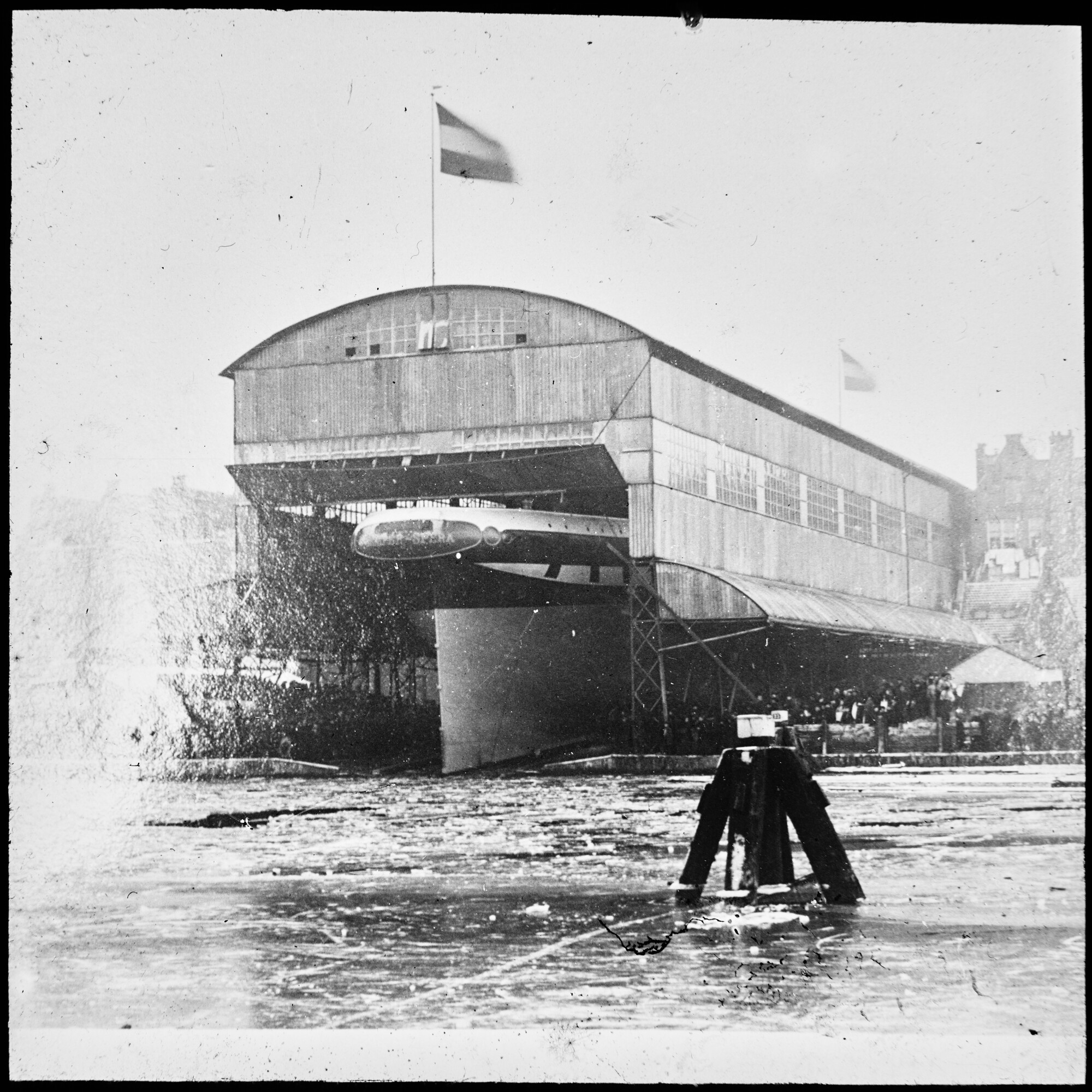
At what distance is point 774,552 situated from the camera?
23.5 ft

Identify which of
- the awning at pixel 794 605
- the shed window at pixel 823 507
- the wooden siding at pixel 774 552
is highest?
the shed window at pixel 823 507

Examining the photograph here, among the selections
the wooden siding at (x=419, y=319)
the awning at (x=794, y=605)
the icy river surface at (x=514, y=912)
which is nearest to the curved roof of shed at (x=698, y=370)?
the wooden siding at (x=419, y=319)

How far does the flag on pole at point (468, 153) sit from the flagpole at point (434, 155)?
0.03 metres

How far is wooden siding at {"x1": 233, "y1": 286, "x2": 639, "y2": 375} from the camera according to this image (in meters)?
6.55

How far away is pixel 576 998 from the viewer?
5477 millimetres

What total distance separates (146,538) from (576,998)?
131 inches

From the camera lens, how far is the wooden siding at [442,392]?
6641 millimetres

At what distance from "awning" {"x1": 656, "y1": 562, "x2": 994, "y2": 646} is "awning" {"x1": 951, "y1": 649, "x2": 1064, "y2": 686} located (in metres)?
0.45

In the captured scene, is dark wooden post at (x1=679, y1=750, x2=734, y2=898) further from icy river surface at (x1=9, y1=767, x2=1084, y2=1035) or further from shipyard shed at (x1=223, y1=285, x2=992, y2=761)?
shipyard shed at (x1=223, y1=285, x2=992, y2=761)

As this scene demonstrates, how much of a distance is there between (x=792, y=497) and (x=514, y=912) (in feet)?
9.62

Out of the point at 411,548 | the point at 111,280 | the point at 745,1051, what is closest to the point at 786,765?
the point at 745,1051

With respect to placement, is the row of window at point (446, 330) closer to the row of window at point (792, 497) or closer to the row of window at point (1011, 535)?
the row of window at point (792, 497)

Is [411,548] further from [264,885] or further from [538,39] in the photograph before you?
[538,39]

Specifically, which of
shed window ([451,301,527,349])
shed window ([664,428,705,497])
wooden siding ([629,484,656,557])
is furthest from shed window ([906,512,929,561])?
shed window ([451,301,527,349])
